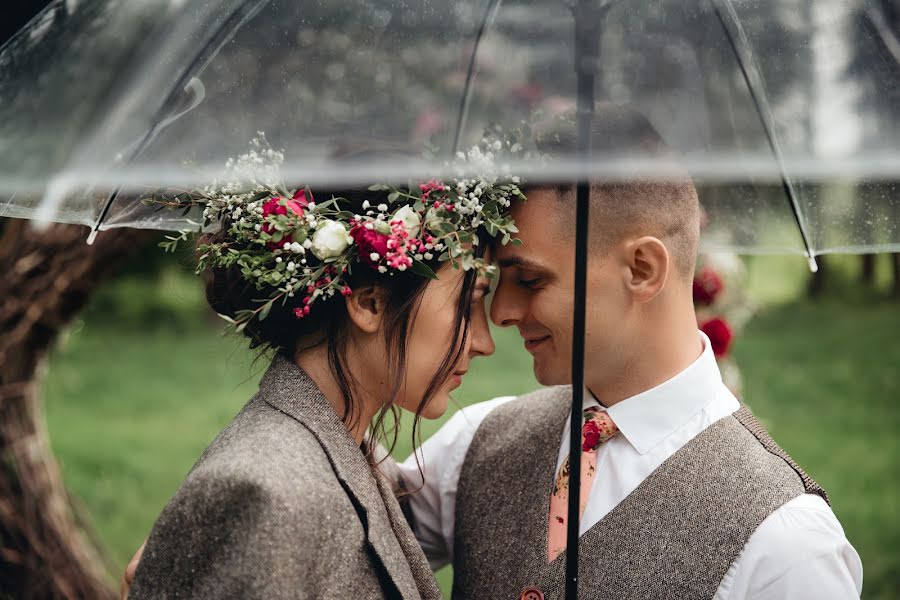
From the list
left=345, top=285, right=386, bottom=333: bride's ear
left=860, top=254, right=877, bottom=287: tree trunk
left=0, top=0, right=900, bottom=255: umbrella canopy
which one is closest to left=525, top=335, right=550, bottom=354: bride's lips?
left=345, top=285, right=386, bottom=333: bride's ear

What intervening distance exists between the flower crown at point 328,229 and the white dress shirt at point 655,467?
579 mm

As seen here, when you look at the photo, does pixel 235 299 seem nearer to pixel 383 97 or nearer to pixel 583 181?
pixel 383 97

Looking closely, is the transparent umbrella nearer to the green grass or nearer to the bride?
the bride

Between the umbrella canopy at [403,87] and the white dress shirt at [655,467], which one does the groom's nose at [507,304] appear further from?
the umbrella canopy at [403,87]

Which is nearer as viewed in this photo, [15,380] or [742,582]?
[742,582]

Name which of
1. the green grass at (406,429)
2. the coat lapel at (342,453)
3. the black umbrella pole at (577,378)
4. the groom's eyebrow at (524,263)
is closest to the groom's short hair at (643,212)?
the groom's eyebrow at (524,263)

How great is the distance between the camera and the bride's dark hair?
210 cm

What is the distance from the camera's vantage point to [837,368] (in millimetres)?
8977

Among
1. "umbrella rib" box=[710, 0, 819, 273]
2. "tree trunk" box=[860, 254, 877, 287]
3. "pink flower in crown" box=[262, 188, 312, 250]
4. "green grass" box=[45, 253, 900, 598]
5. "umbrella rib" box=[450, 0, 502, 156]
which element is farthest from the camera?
"tree trunk" box=[860, 254, 877, 287]

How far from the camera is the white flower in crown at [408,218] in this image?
1.98m

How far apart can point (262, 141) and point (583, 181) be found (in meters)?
0.65

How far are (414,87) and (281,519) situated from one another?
86 cm

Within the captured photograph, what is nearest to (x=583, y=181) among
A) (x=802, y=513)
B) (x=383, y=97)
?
(x=383, y=97)

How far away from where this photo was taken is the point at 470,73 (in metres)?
1.72
